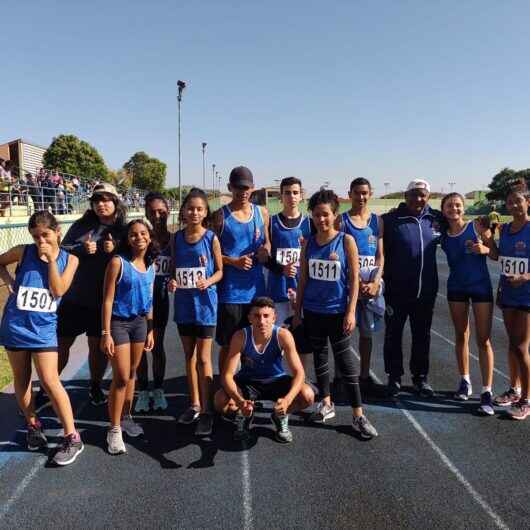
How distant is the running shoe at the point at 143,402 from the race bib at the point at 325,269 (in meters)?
1.97

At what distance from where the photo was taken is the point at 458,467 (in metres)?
3.10

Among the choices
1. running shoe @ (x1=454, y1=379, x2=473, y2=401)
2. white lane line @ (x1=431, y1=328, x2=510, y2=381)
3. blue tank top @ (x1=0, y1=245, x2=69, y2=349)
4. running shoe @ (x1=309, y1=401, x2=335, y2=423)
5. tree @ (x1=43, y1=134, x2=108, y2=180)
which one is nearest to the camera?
blue tank top @ (x1=0, y1=245, x2=69, y2=349)

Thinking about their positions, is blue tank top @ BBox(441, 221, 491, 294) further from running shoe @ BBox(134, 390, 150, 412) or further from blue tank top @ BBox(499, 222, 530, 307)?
running shoe @ BBox(134, 390, 150, 412)

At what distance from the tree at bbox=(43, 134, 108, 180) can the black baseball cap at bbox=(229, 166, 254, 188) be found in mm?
49198

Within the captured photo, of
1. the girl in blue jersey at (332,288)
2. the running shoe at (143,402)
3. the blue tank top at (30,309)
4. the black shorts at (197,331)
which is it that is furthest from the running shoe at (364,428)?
the blue tank top at (30,309)

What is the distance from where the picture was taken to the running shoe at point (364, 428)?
350cm

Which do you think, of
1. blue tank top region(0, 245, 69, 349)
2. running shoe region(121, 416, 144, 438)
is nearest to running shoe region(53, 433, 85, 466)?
running shoe region(121, 416, 144, 438)

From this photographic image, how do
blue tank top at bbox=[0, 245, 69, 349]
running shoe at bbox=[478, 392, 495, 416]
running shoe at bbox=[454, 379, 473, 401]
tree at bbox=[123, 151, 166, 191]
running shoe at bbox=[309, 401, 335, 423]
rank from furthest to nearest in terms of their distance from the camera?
tree at bbox=[123, 151, 166, 191] → running shoe at bbox=[454, 379, 473, 401] → running shoe at bbox=[478, 392, 495, 416] → running shoe at bbox=[309, 401, 335, 423] → blue tank top at bbox=[0, 245, 69, 349]

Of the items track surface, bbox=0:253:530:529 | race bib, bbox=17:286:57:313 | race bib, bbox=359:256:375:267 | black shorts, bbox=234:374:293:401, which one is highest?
race bib, bbox=359:256:375:267

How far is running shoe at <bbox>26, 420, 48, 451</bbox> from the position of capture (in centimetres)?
333

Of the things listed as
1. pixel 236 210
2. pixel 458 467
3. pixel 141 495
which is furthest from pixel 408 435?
pixel 236 210

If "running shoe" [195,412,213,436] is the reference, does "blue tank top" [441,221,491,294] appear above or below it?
above

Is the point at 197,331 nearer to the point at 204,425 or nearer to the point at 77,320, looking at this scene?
the point at 204,425

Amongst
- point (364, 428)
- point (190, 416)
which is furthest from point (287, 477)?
point (190, 416)
